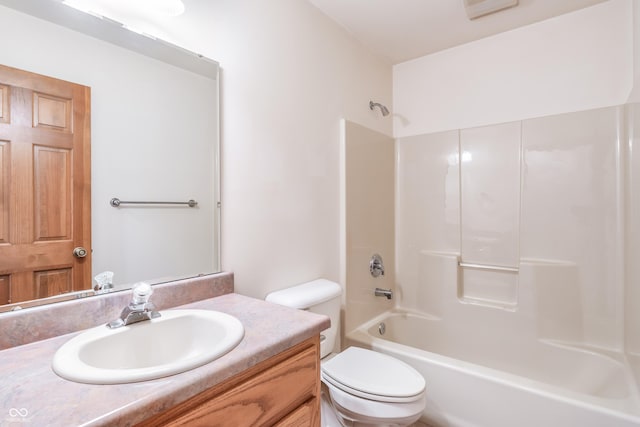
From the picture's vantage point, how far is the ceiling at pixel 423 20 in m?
1.79

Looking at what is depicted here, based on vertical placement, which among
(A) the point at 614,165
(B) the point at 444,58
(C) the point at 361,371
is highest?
(B) the point at 444,58

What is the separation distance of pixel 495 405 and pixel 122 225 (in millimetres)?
1733

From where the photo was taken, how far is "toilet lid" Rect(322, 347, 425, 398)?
1248mm

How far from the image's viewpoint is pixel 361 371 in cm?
140

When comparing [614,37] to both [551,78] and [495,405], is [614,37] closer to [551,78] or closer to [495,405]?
[551,78]

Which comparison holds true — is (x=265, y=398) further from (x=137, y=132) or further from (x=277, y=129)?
(x=277, y=129)

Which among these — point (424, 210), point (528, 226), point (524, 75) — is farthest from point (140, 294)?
point (524, 75)

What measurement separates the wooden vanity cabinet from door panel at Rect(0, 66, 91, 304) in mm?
588

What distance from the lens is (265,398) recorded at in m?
0.79

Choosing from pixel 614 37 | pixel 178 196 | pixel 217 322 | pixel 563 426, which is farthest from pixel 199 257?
pixel 614 37

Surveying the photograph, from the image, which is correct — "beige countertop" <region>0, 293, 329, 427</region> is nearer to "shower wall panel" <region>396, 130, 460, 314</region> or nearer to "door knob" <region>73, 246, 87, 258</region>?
"door knob" <region>73, 246, 87, 258</region>

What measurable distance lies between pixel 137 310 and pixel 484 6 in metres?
2.28

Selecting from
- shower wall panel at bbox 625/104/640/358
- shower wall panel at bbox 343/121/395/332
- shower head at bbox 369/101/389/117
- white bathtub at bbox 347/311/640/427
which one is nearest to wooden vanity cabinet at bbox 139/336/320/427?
white bathtub at bbox 347/311/640/427

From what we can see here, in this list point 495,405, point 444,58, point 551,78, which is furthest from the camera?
point 444,58
